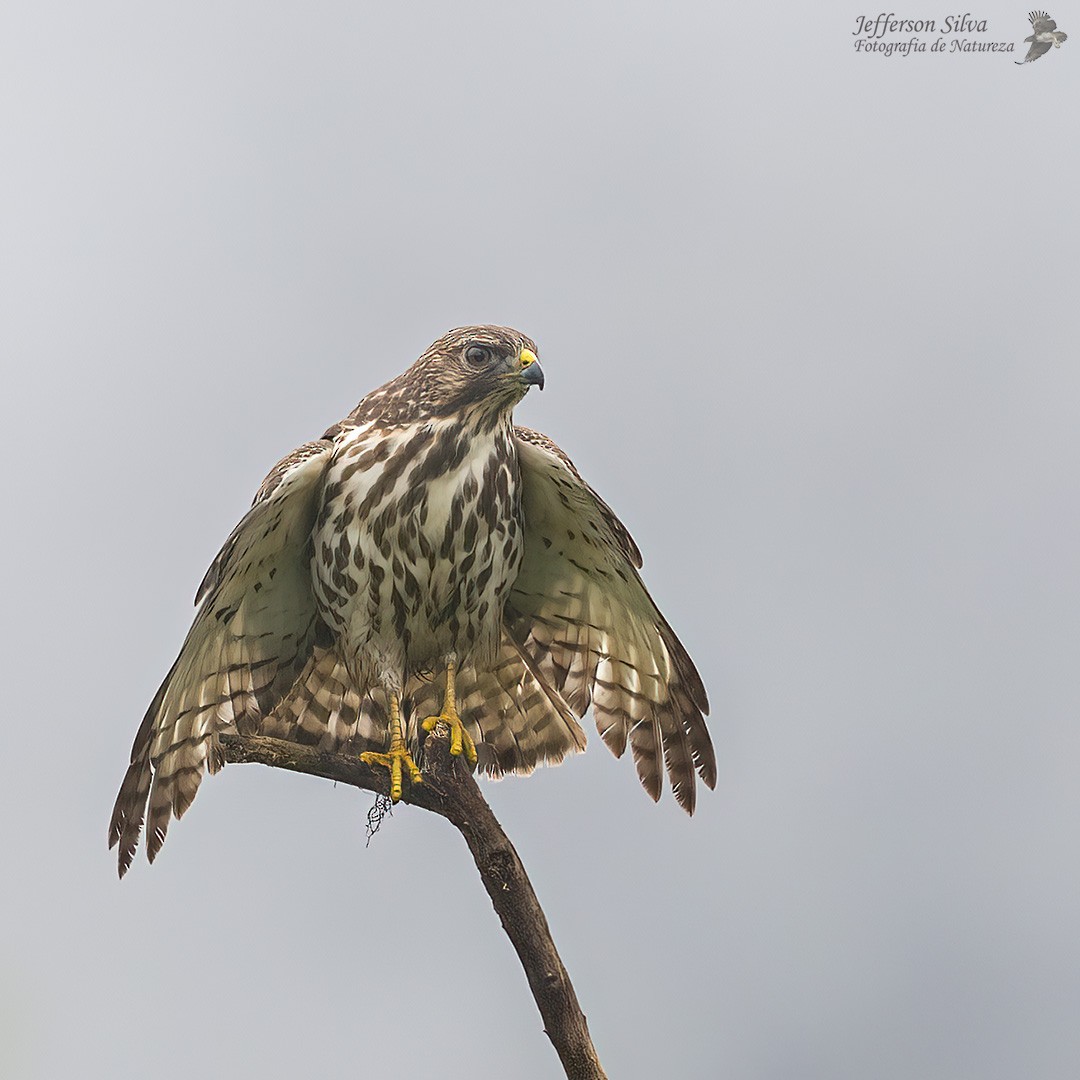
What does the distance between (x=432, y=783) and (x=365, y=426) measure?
1.36 m

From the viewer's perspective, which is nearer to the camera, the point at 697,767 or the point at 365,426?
the point at 365,426

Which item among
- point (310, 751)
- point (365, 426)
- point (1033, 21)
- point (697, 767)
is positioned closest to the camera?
point (310, 751)

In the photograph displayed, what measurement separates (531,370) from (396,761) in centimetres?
148

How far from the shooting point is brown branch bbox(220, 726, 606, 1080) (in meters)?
5.02

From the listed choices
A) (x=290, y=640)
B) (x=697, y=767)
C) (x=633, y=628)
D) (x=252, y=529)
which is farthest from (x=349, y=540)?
(x=697, y=767)

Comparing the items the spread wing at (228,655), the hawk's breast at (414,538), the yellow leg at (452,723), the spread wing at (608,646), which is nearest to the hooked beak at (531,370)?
the hawk's breast at (414,538)

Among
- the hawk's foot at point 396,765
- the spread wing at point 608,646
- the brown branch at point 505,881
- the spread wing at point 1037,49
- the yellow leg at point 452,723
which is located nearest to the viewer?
the brown branch at point 505,881

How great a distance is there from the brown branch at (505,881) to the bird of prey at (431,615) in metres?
0.21

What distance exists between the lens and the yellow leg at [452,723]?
5293 mm

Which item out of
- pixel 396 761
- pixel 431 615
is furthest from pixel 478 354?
pixel 396 761

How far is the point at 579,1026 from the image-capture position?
510 cm

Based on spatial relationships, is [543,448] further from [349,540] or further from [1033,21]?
[1033,21]

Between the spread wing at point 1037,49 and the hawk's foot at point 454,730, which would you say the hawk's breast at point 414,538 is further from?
the spread wing at point 1037,49

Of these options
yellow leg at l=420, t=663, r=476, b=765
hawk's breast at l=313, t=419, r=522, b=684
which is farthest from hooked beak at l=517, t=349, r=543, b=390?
yellow leg at l=420, t=663, r=476, b=765
